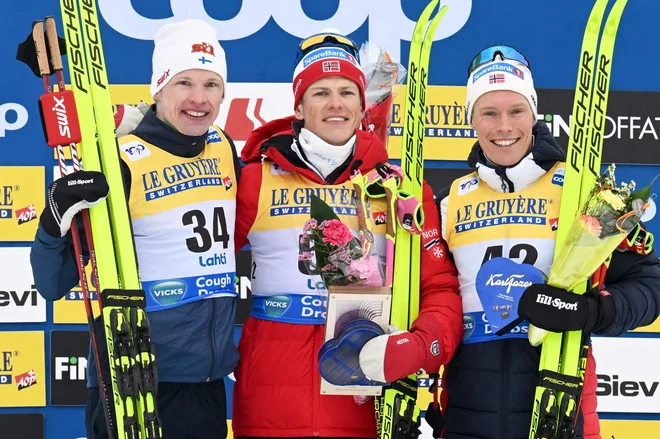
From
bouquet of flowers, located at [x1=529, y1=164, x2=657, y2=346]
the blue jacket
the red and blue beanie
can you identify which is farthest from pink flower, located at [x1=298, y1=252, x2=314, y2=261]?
bouquet of flowers, located at [x1=529, y1=164, x2=657, y2=346]

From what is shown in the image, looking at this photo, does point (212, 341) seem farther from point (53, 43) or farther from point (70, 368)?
point (70, 368)

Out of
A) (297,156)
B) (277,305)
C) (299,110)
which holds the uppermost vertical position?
(299,110)

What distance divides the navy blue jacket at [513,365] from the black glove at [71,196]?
3.91 ft

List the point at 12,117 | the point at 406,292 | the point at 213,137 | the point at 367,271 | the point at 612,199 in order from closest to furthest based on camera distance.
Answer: the point at 612,199 → the point at 367,271 → the point at 406,292 → the point at 213,137 → the point at 12,117

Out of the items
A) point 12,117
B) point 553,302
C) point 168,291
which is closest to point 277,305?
point 168,291

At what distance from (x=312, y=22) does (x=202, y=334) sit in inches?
93.5

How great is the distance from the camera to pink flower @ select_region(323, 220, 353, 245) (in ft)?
7.84

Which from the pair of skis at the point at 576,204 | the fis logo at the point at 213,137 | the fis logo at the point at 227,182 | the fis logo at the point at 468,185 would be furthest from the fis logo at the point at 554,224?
the fis logo at the point at 213,137

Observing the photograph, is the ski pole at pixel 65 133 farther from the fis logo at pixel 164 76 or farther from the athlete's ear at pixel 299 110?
the athlete's ear at pixel 299 110

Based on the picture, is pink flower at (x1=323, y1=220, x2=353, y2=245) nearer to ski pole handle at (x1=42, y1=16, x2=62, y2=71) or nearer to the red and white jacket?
the red and white jacket

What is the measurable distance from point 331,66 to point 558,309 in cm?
105

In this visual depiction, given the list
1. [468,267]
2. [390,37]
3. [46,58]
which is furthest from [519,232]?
[390,37]

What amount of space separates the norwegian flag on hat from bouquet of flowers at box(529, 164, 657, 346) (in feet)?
2.94

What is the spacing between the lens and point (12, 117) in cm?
450
